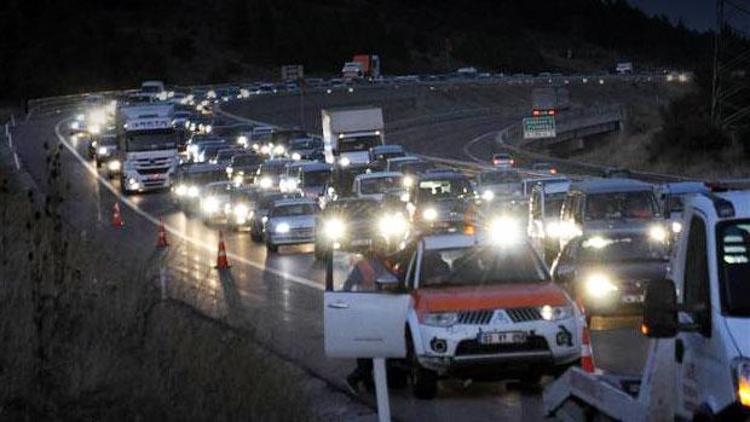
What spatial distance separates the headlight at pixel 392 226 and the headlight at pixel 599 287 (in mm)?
14544

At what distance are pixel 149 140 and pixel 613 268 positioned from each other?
39.6 m

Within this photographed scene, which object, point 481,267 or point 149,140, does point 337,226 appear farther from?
point 149,140

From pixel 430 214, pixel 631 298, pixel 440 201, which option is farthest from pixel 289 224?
pixel 631 298

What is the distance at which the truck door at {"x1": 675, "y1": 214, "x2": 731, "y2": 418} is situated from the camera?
7.59m

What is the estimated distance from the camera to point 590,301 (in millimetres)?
21766

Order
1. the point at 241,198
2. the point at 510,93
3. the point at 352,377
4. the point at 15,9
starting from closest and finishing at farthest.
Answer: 1. the point at 352,377
2. the point at 241,198
3. the point at 15,9
4. the point at 510,93

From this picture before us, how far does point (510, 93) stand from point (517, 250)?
133m

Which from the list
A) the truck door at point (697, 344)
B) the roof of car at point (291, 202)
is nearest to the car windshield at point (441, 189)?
the roof of car at point (291, 202)

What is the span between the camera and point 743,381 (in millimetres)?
7145

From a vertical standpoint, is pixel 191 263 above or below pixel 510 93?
above

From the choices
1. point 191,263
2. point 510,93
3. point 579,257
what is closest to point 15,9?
point 510,93

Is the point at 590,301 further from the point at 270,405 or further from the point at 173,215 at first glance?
the point at 173,215

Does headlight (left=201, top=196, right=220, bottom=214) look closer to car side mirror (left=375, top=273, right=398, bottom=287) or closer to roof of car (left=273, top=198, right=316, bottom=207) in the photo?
roof of car (left=273, top=198, right=316, bottom=207)

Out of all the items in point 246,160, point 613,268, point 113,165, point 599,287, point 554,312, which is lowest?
point 113,165
